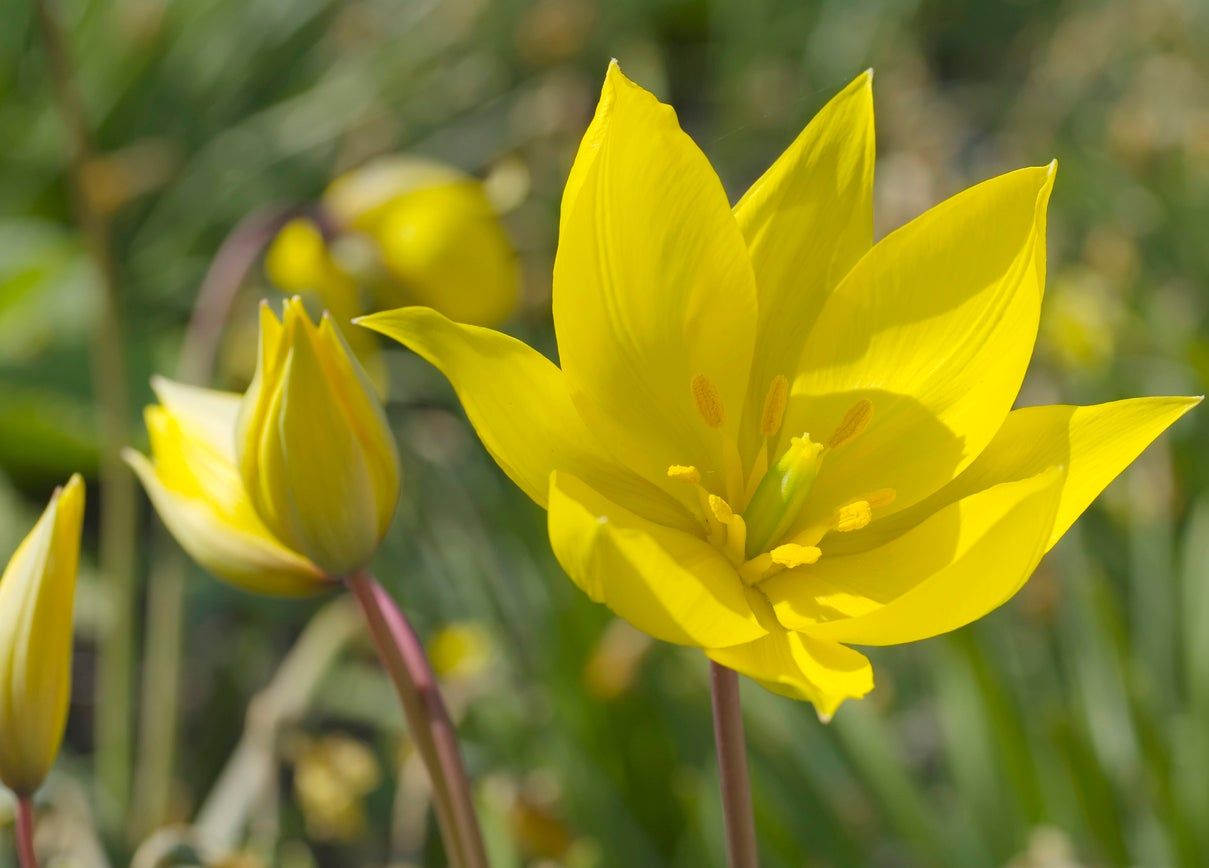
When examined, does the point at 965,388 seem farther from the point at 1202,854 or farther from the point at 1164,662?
the point at 1164,662


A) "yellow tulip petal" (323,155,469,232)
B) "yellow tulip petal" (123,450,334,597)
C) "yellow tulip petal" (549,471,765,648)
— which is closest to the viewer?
"yellow tulip petal" (549,471,765,648)

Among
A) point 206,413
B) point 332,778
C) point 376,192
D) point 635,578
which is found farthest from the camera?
point 376,192

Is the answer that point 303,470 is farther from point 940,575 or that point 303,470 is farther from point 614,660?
point 614,660

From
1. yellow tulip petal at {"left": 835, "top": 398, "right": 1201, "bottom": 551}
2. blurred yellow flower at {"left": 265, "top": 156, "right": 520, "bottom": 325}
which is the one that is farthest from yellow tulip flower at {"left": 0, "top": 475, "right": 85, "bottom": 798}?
blurred yellow flower at {"left": 265, "top": 156, "right": 520, "bottom": 325}

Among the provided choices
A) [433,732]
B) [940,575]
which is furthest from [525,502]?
[940,575]

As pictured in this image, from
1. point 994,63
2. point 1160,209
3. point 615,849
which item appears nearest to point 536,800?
point 615,849

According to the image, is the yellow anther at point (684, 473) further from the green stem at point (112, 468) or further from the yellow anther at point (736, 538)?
the green stem at point (112, 468)

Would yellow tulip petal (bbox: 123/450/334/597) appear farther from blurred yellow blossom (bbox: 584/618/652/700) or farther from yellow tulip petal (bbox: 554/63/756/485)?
blurred yellow blossom (bbox: 584/618/652/700)
